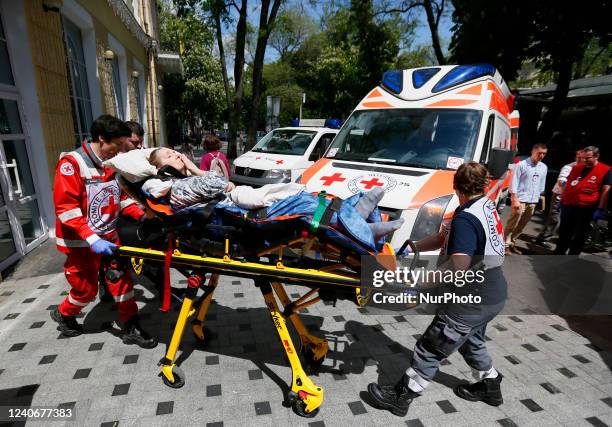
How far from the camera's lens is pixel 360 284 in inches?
87.0

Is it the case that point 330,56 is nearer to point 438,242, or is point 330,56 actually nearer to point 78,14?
point 78,14

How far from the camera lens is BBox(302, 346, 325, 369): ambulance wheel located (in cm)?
293

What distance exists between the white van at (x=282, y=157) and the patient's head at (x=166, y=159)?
493cm

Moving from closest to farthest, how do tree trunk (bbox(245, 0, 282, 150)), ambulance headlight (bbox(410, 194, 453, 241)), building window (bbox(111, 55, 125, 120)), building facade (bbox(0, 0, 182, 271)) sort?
1. ambulance headlight (bbox(410, 194, 453, 241))
2. building facade (bbox(0, 0, 182, 271))
3. building window (bbox(111, 55, 125, 120))
4. tree trunk (bbox(245, 0, 282, 150))

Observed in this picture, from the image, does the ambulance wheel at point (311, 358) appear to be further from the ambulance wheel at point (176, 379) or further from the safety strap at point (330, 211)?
the safety strap at point (330, 211)

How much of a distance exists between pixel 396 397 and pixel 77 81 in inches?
321

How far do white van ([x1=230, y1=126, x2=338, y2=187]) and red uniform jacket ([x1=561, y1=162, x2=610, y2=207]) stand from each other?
4.44 m

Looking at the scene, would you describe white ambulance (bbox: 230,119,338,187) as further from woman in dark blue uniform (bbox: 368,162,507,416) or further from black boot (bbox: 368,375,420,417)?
black boot (bbox: 368,375,420,417)

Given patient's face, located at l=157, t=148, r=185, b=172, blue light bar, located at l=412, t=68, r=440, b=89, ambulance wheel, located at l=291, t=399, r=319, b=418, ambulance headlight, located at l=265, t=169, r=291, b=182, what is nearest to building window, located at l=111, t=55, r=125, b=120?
ambulance headlight, located at l=265, t=169, r=291, b=182

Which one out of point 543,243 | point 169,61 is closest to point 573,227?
point 543,243

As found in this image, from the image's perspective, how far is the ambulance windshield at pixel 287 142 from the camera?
28.7 feet

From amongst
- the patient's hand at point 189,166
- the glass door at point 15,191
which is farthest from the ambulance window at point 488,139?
the glass door at point 15,191

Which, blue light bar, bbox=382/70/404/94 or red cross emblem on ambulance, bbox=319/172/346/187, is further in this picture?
blue light bar, bbox=382/70/404/94

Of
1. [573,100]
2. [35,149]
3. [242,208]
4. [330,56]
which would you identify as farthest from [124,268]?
[330,56]
